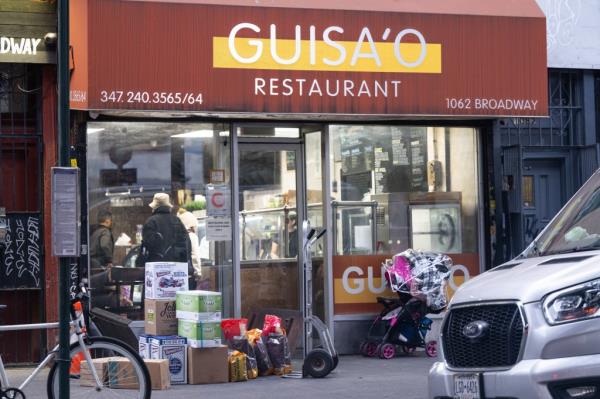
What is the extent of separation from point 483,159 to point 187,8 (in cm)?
454

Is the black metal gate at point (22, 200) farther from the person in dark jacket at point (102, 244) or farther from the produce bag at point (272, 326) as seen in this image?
the produce bag at point (272, 326)

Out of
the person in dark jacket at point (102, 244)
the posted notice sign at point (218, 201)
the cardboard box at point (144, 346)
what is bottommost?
the cardboard box at point (144, 346)

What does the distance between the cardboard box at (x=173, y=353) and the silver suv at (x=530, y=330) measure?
14.3ft

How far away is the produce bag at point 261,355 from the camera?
11.9 meters

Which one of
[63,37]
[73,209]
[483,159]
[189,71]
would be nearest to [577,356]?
[73,209]

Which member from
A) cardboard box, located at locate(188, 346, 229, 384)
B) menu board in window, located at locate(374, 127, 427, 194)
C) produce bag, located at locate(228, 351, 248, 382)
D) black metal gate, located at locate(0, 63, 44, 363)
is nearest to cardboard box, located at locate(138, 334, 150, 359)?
cardboard box, located at locate(188, 346, 229, 384)

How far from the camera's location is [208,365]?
37.3 ft

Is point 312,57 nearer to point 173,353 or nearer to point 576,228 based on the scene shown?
point 173,353

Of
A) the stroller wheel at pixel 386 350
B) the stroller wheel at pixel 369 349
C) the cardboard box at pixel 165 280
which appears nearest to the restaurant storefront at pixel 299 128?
the stroller wheel at pixel 369 349

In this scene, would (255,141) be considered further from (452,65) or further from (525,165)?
(525,165)

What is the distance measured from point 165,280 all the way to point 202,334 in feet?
2.58

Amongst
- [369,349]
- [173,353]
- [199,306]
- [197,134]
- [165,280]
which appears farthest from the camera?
[369,349]

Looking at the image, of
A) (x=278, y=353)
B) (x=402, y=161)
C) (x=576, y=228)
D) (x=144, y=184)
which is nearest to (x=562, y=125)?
(x=402, y=161)

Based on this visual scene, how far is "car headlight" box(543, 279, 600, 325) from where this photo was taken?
6.51m
